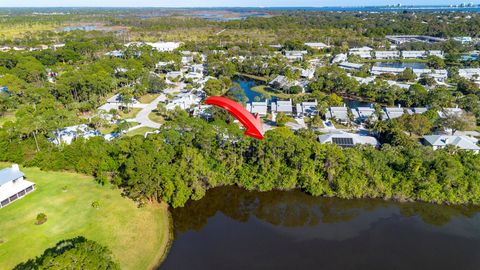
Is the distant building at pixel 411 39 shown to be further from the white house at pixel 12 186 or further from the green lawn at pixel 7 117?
the white house at pixel 12 186

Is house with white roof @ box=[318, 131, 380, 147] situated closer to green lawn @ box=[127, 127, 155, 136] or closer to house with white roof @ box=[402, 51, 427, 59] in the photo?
green lawn @ box=[127, 127, 155, 136]

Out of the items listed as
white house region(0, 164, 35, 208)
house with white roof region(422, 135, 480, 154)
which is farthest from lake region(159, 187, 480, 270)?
white house region(0, 164, 35, 208)

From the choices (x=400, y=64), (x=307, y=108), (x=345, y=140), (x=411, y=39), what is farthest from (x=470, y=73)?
(x=411, y=39)

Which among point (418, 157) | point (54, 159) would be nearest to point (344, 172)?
point (418, 157)

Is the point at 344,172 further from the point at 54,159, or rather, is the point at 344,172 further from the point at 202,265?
the point at 54,159

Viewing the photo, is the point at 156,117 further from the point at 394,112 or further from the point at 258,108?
the point at 394,112
